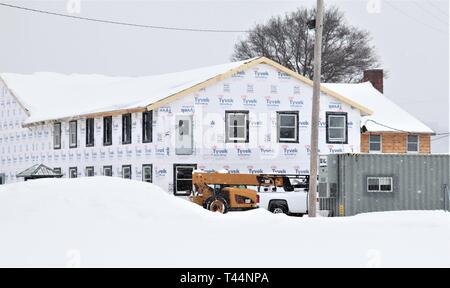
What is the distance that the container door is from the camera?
140ft

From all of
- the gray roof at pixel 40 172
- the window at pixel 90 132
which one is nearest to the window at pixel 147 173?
the window at pixel 90 132

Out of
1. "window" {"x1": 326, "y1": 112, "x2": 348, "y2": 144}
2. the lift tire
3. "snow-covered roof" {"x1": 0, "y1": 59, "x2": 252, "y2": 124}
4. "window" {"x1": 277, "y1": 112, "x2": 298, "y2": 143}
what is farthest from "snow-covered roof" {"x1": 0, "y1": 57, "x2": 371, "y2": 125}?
the lift tire

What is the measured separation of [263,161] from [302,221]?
24.3 meters

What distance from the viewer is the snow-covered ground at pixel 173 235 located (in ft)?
55.3

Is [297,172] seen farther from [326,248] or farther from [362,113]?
[326,248]

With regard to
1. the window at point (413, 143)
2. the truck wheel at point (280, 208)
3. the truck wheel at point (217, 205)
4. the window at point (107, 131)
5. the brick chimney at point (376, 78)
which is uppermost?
the brick chimney at point (376, 78)

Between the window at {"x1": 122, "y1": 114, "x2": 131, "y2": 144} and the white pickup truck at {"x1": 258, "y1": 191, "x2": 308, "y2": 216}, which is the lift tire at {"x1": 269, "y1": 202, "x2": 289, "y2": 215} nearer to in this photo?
the white pickup truck at {"x1": 258, "y1": 191, "x2": 308, "y2": 216}

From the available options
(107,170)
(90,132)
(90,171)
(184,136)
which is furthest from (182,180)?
(90,132)

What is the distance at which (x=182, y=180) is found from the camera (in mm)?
42688

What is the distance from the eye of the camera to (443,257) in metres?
17.3

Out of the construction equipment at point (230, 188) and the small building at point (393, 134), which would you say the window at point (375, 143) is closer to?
the small building at point (393, 134)

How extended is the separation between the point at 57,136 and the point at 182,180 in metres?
12.4

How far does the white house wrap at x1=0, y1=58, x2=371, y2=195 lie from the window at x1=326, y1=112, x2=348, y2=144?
0.16 ft

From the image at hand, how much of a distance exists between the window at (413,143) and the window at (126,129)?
22.0 metres
